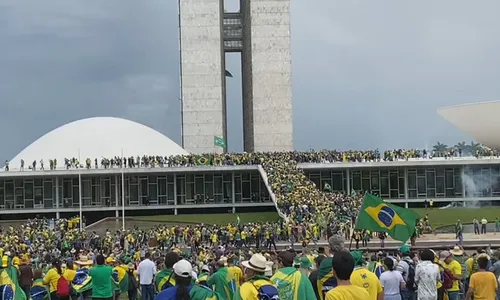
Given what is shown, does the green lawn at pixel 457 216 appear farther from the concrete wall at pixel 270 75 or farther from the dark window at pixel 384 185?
the concrete wall at pixel 270 75

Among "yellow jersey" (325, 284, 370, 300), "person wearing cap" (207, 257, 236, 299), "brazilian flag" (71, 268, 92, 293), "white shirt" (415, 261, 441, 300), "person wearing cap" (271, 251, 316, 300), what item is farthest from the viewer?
"brazilian flag" (71, 268, 92, 293)

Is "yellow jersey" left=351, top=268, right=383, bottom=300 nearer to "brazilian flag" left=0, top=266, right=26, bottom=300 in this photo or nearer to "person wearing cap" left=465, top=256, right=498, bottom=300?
"person wearing cap" left=465, top=256, right=498, bottom=300

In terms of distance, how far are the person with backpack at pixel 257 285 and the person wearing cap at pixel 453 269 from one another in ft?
16.5

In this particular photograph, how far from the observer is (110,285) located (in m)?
11.0

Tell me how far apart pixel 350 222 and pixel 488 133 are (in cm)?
3486

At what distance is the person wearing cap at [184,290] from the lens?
6082mm

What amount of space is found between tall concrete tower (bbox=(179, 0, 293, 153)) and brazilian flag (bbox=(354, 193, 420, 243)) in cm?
5626

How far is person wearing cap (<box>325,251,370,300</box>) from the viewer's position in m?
5.48

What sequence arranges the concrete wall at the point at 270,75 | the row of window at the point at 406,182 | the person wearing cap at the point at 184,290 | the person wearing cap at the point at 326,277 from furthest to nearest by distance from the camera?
the concrete wall at the point at 270,75
the row of window at the point at 406,182
the person wearing cap at the point at 326,277
the person wearing cap at the point at 184,290

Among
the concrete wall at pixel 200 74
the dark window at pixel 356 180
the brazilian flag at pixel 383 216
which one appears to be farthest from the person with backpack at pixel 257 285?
the concrete wall at pixel 200 74

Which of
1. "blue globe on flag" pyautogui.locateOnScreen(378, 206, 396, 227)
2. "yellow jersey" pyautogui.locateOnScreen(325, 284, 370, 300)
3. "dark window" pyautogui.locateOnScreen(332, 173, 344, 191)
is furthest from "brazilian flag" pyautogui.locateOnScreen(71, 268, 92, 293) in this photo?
"dark window" pyautogui.locateOnScreen(332, 173, 344, 191)

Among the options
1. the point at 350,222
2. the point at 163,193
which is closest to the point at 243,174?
the point at 163,193

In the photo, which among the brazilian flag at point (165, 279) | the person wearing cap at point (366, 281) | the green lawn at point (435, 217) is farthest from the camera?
the green lawn at point (435, 217)

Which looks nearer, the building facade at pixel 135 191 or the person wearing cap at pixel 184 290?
the person wearing cap at pixel 184 290
